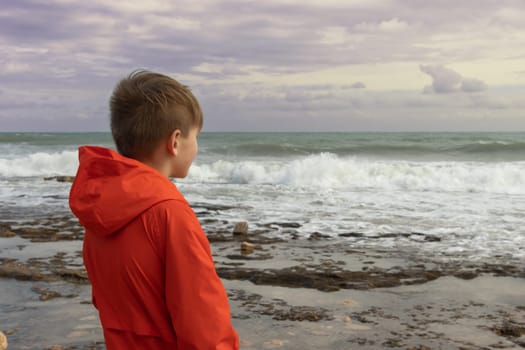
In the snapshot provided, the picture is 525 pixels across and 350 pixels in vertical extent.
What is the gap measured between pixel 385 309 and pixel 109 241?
4461 millimetres

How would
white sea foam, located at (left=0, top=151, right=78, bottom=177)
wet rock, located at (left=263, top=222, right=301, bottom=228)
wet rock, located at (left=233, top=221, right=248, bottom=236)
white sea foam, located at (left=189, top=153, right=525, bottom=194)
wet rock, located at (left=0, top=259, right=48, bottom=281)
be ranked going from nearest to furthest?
wet rock, located at (left=0, top=259, right=48, bottom=281), wet rock, located at (left=233, top=221, right=248, bottom=236), wet rock, located at (left=263, top=222, right=301, bottom=228), white sea foam, located at (left=189, top=153, right=525, bottom=194), white sea foam, located at (left=0, top=151, right=78, bottom=177)

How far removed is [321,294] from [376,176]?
1597 centimetres

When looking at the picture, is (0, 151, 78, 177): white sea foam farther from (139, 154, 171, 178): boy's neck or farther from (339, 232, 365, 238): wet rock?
(139, 154, 171, 178): boy's neck

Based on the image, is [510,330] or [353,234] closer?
[510,330]

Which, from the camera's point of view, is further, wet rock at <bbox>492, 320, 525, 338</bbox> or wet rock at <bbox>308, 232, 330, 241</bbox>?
wet rock at <bbox>308, 232, 330, 241</bbox>

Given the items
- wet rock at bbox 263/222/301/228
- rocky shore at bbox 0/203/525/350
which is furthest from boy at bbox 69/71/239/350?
wet rock at bbox 263/222/301/228

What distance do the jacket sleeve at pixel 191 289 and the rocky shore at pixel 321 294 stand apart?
329 cm

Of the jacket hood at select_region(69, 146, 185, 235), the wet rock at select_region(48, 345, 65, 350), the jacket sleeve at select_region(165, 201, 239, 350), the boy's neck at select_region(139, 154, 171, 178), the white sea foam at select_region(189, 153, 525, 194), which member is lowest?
the wet rock at select_region(48, 345, 65, 350)

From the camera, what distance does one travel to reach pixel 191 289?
1.46 m

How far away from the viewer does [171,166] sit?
165 centimetres

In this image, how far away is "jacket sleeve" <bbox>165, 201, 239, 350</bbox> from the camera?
4.78 ft

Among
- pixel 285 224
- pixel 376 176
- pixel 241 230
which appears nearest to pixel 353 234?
pixel 285 224

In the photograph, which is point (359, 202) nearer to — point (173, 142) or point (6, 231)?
point (6, 231)

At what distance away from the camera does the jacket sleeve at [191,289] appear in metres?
1.46
